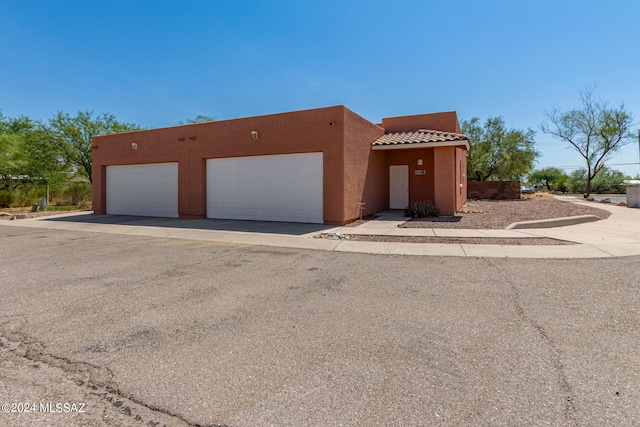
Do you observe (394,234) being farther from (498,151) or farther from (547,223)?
(498,151)

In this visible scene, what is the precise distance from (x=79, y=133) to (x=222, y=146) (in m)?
16.4

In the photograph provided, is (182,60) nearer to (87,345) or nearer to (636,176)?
(87,345)

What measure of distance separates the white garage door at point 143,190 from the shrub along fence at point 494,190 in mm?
21760

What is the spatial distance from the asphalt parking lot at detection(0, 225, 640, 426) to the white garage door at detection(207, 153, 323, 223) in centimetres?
712

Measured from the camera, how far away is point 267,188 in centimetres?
1388

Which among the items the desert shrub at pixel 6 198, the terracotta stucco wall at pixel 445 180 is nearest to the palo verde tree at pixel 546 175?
the terracotta stucco wall at pixel 445 180

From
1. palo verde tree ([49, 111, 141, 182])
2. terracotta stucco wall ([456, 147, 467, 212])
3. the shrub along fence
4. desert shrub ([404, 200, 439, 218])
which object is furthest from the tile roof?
palo verde tree ([49, 111, 141, 182])

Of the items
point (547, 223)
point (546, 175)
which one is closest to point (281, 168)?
point (547, 223)

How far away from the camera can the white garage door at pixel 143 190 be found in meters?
16.3

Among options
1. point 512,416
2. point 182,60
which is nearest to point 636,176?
point 182,60

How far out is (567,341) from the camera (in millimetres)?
3258

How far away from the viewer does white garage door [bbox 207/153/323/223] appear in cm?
1298

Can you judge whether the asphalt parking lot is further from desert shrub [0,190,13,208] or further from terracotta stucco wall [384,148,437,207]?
desert shrub [0,190,13,208]

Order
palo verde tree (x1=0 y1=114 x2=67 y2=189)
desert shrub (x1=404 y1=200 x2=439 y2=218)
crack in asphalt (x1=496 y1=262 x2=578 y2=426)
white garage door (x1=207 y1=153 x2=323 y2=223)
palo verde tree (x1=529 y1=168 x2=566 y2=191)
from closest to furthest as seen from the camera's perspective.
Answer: crack in asphalt (x1=496 y1=262 x2=578 y2=426) → white garage door (x1=207 y1=153 x2=323 y2=223) → desert shrub (x1=404 y1=200 x2=439 y2=218) → palo verde tree (x1=0 y1=114 x2=67 y2=189) → palo verde tree (x1=529 y1=168 x2=566 y2=191)
